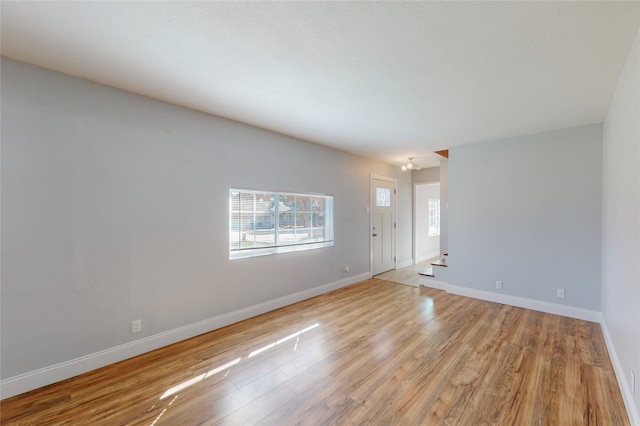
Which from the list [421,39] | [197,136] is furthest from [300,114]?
[421,39]

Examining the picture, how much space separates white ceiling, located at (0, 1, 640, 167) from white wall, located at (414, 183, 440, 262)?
439 centimetres

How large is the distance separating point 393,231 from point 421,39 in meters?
4.72

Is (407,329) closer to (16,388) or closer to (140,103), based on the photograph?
(16,388)

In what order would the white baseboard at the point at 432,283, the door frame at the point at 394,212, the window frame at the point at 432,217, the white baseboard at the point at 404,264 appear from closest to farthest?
the white baseboard at the point at 432,283, the door frame at the point at 394,212, the white baseboard at the point at 404,264, the window frame at the point at 432,217

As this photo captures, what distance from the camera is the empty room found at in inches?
66.0

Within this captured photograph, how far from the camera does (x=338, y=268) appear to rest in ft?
15.2

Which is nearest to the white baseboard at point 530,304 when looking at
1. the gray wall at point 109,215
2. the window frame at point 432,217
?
the gray wall at point 109,215

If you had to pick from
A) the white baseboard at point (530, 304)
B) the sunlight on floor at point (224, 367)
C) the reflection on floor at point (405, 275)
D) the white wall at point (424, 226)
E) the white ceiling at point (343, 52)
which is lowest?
the sunlight on floor at point (224, 367)

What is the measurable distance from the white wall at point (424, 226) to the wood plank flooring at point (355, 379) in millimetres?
3846

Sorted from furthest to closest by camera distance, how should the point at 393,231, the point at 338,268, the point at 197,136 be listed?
the point at 393,231
the point at 338,268
the point at 197,136

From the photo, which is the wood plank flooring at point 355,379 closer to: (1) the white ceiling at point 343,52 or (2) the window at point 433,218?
(1) the white ceiling at point 343,52

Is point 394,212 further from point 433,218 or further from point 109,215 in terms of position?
point 109,215

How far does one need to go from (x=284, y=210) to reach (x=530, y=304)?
3704 mm

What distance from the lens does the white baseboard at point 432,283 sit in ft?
15.0
